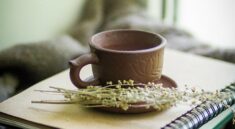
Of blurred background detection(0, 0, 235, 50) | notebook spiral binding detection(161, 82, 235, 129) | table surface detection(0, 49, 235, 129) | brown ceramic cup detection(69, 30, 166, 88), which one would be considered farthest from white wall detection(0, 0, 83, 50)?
notebook spiral binding detection(161, 82, 235, 129)

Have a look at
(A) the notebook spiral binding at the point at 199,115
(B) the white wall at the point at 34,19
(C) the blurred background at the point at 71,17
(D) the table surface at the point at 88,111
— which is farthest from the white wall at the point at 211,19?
(A) the notebook spiral binding at the point at 199,115

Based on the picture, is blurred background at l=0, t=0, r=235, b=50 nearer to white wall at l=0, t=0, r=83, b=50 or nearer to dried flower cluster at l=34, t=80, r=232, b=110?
white wall at l=0, t=0, r=83, b=50

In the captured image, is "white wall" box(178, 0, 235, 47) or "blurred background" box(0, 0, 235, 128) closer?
"blurred background" box(0, 0, 235, 128)

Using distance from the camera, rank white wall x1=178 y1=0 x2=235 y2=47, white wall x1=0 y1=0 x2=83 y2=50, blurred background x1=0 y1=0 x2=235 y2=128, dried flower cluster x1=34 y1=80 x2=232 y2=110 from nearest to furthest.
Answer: dried flower cluster x1=34 y1=80 x2=232 y2=110
blurred background x1=0 y1=0 x2=235 y2=128
white wall x1=0 y1=0 x2=83 y2=50
white wall x1=178 y1=0 x2=235 y2=47

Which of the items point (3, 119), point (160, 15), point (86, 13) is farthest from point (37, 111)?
point (160, 15)

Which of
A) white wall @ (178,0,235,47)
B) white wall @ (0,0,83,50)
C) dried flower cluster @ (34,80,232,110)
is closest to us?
dried flower cluster @ (34,80,232,110)

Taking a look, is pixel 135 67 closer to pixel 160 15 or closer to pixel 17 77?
pixel 17 77
